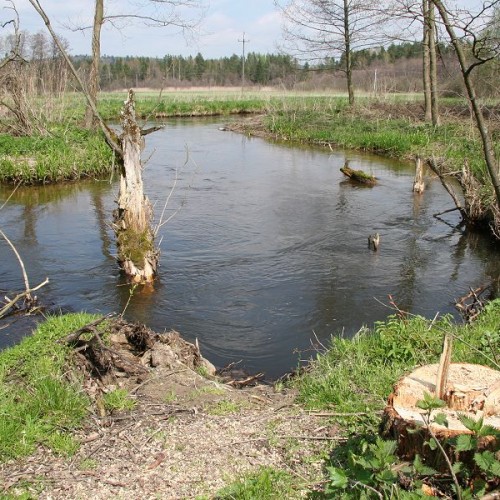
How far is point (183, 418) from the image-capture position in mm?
4227

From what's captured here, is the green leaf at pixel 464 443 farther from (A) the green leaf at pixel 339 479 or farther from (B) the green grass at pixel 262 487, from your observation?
(B) the green grass at pixel 262 487

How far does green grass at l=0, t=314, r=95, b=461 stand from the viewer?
3.81 meters

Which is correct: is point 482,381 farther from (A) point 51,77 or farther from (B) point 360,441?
(A) point 51,77

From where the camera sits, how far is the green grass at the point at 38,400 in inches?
150

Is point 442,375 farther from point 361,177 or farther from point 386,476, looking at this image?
point 361,177

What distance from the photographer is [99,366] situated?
484cm

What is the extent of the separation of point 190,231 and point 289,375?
618cm

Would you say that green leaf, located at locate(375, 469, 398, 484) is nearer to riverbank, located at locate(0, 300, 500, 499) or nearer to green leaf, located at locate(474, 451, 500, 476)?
riverbank, located at locate(0, 300, 500, 499)

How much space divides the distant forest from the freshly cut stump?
175 inches

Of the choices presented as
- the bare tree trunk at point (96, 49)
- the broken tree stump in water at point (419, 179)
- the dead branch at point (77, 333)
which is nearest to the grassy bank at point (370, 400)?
the dead branch at point (77, 333)

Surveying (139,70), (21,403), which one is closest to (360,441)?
(21,403)

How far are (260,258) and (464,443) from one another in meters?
7.01

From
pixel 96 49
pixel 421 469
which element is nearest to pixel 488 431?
pixel 421 469

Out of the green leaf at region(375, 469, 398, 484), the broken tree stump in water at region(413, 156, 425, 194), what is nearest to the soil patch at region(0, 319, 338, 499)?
the green leaf at region(375, 469, 398, 484)
